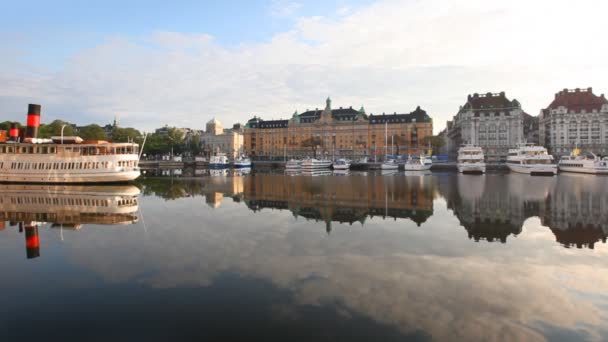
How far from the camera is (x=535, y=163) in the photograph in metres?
82.2

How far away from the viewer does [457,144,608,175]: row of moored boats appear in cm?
7712

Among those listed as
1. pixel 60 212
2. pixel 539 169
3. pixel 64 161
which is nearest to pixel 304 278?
pixel 60 212

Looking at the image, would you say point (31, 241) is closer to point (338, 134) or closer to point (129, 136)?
point (129, 136)

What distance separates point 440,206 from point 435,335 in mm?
22129

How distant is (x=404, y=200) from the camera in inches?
1278

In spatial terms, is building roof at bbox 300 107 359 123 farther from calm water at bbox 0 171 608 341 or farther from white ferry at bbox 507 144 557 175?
calm water at bbox 0 171 608 341

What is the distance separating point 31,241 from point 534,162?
9294 cm

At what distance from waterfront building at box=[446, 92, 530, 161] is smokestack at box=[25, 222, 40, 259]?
462 ft

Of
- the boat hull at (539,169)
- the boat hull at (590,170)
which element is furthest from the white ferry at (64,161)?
the boat hull at (590,170)

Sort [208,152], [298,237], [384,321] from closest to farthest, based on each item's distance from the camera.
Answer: [384,321] → [298,237] → [208,152]

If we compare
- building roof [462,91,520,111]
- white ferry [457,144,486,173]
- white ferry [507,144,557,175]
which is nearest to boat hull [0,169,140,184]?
white ferry [457,144,486,173]

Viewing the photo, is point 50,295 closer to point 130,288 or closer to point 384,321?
point 130,288

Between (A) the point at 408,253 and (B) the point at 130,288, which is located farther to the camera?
(A) the point at 408,253

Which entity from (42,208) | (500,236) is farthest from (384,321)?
(42,208)
